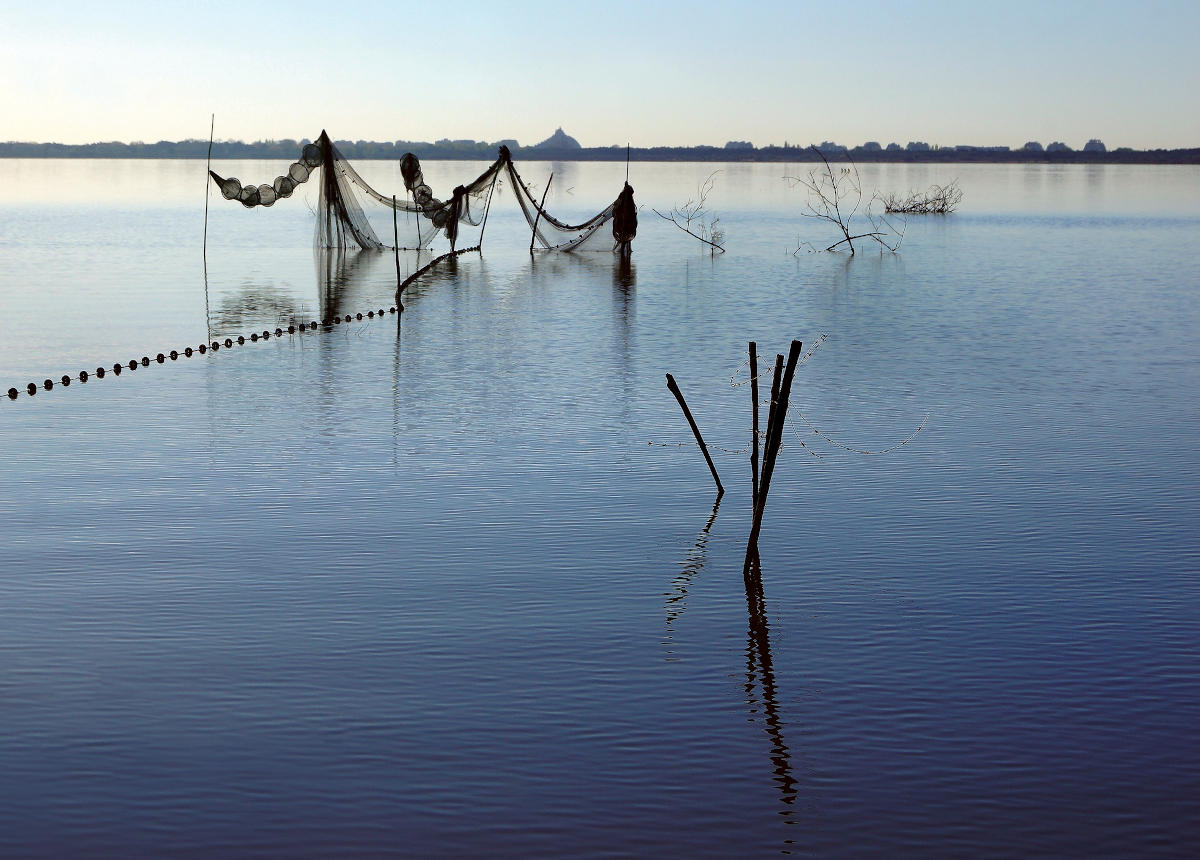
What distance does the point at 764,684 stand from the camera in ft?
24.1

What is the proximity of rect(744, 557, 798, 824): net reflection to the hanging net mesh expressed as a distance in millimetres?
24117

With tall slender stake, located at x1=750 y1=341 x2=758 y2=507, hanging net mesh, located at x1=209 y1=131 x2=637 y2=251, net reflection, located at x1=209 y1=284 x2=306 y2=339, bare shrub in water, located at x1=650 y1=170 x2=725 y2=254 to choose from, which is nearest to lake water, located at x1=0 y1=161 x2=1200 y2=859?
tall slender stake, located at x1=750 y1=341 x2=758 y2=507

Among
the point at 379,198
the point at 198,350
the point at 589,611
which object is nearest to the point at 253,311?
the point at 198,350

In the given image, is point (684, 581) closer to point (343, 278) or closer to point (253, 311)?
point (253, 311)

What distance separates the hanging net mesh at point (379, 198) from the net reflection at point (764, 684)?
24117mm

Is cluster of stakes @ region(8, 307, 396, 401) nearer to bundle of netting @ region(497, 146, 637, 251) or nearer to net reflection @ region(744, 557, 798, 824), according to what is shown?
net reflection @ region(744, 557, 798, 824)

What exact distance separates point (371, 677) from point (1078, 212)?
68.8 m

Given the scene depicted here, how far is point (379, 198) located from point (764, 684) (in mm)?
30207

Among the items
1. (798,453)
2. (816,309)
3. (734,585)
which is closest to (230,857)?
(734,585)

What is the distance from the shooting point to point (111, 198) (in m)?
89.8

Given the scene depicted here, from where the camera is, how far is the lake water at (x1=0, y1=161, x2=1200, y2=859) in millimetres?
5895

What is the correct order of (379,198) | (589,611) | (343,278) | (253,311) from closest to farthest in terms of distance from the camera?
(589,611) < (253,311) < (343,278) < (379,198)

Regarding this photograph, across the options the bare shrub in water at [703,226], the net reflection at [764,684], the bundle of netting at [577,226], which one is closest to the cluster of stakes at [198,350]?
the net reflection at [764,684]

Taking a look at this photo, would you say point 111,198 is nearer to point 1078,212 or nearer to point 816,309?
point 1078,212
